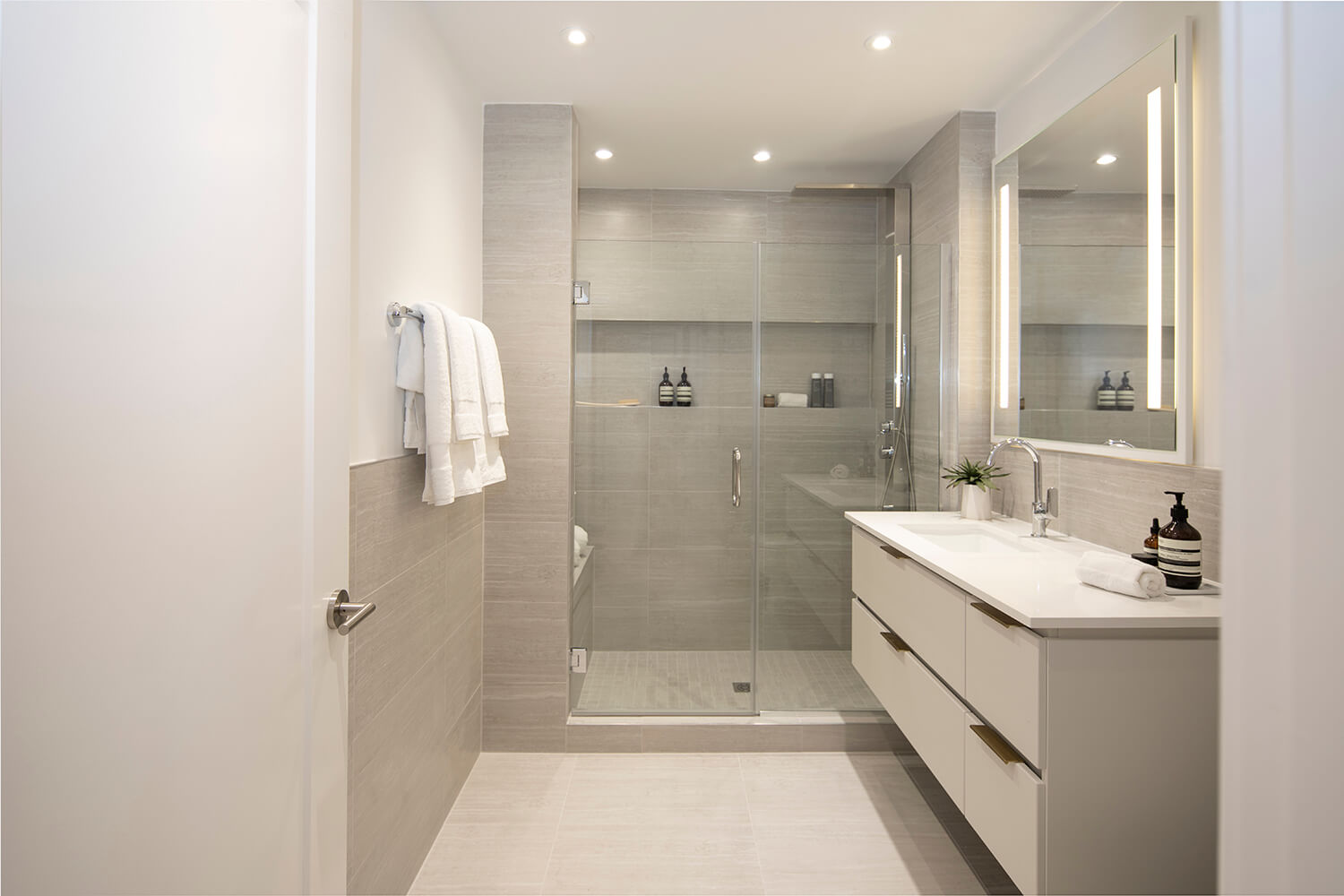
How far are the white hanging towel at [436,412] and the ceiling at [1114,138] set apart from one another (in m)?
1.90

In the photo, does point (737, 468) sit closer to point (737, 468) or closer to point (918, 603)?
point (737, 468)

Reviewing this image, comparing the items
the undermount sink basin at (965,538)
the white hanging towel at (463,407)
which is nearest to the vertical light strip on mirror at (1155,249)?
the undermount sink basin at (965,538)

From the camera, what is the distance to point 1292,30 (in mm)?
314

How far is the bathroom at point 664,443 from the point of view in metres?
0.53

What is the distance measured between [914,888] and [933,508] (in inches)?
52.3

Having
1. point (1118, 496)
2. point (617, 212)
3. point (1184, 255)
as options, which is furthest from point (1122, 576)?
point (617, 212)

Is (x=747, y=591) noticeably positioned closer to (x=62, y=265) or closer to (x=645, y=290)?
(x=645, y=290)

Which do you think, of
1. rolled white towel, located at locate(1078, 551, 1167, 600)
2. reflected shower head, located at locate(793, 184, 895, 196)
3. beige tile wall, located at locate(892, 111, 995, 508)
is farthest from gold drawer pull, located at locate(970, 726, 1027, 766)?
reflected shower head, located at locate(793, 184, 895, 196)

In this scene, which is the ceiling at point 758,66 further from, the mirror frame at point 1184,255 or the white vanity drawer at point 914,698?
the white vanity drawer at point 914,698

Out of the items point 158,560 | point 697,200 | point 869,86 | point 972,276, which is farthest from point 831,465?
point 158,560

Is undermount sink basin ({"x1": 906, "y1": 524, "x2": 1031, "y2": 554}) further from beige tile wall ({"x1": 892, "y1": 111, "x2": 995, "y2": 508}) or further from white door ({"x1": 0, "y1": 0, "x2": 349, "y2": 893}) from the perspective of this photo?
white door ({"x1": 0, "y1": 0, "x2": 349, "y2": 893})

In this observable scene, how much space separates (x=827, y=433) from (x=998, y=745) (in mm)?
1396

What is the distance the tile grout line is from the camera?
1840 mm

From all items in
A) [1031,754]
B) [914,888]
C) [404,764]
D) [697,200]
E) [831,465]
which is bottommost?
[914,888]
